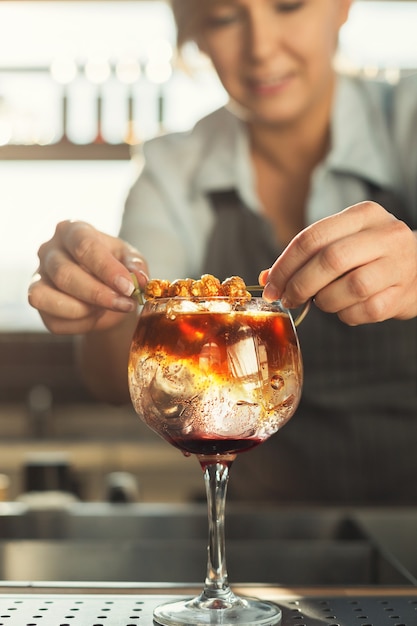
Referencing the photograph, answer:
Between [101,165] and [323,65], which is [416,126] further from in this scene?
[101,165]

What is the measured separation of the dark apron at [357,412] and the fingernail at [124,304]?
2.52 feet

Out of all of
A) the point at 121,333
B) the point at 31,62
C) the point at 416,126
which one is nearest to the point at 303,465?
the point at 121,333

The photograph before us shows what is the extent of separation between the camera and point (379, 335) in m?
1.67

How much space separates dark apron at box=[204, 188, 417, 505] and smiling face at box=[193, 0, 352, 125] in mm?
286

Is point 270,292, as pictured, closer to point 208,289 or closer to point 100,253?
point 208,289

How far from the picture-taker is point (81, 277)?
953mm

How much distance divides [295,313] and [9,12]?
298 centimetres

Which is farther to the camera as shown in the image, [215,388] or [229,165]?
[229,165]

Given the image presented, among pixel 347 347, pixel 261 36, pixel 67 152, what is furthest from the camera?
pixel 67 152

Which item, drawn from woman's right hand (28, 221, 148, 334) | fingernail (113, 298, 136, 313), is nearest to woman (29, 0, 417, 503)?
woman's right hand (28, 221, 148, 334)

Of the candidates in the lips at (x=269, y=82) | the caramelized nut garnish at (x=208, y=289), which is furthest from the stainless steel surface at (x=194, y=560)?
the lips at (x=269, y=82)

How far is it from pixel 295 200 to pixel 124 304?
912 millimetres

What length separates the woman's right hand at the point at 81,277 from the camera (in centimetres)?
92

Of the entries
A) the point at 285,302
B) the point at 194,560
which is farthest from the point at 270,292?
the point at 194,560
